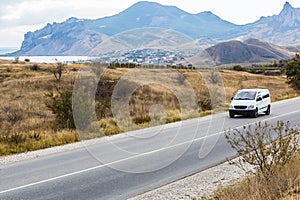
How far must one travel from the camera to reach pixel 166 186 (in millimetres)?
8367

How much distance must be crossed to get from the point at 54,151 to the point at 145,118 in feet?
30.4

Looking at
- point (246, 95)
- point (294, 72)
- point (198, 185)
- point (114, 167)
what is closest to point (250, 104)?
point (246, 95)

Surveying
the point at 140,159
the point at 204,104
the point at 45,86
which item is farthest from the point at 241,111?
the point at 45,86

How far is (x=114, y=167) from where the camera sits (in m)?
10.4

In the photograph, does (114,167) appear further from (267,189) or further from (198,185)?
(267,189)

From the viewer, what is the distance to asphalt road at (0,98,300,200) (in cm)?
822

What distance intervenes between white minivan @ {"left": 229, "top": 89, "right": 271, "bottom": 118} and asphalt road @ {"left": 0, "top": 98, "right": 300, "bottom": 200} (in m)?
6.99

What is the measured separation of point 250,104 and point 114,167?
13904 millimetres

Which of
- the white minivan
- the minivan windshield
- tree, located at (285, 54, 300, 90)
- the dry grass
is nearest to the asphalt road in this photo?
the dry grass

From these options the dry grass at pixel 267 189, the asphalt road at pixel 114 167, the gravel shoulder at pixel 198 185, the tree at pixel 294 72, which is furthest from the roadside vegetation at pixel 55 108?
the tree at pixel 294 72

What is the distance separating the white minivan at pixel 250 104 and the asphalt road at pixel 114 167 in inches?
275

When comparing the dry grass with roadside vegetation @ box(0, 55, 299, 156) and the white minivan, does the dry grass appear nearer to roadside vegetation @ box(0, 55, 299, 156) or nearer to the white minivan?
roadside vegetation @ box(0, 55, 299, 156)

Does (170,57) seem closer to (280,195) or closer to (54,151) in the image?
(54,151)

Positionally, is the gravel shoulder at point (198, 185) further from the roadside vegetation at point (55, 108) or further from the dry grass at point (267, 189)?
the roadside vegetation at point (55, 108)
